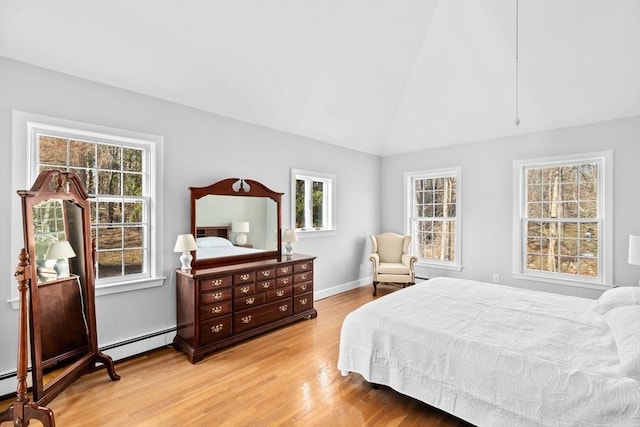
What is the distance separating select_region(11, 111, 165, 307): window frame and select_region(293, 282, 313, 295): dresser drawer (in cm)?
150

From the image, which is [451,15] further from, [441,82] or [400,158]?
[400,158]

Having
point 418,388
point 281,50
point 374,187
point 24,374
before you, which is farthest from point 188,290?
point 374,187

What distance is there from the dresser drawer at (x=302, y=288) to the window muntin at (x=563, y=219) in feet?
10.4

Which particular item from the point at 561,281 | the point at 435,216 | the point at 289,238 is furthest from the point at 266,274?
the point at 561,281

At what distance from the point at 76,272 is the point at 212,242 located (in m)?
1.25

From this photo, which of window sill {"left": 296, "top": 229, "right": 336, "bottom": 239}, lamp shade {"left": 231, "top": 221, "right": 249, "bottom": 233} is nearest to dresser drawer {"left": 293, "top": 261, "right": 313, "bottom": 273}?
window sill {"left": 296, "top": 229, "right": 336, "bottom": 239}

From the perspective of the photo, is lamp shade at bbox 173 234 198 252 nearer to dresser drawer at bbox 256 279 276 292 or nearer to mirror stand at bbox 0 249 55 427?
dresser drawer at bbox 256 279 276 292

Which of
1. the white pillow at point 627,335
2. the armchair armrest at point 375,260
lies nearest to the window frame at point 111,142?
the armchair armrest at point 375,260

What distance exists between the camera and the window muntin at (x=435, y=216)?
5082mm

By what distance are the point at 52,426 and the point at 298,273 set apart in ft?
8.03

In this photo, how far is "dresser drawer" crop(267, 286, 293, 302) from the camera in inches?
135

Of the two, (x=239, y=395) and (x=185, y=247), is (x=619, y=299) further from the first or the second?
(x=185, y=247)

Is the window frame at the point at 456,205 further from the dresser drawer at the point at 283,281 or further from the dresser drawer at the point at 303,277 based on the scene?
the dresser drawer at the point at 283,281

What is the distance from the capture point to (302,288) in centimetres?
382
